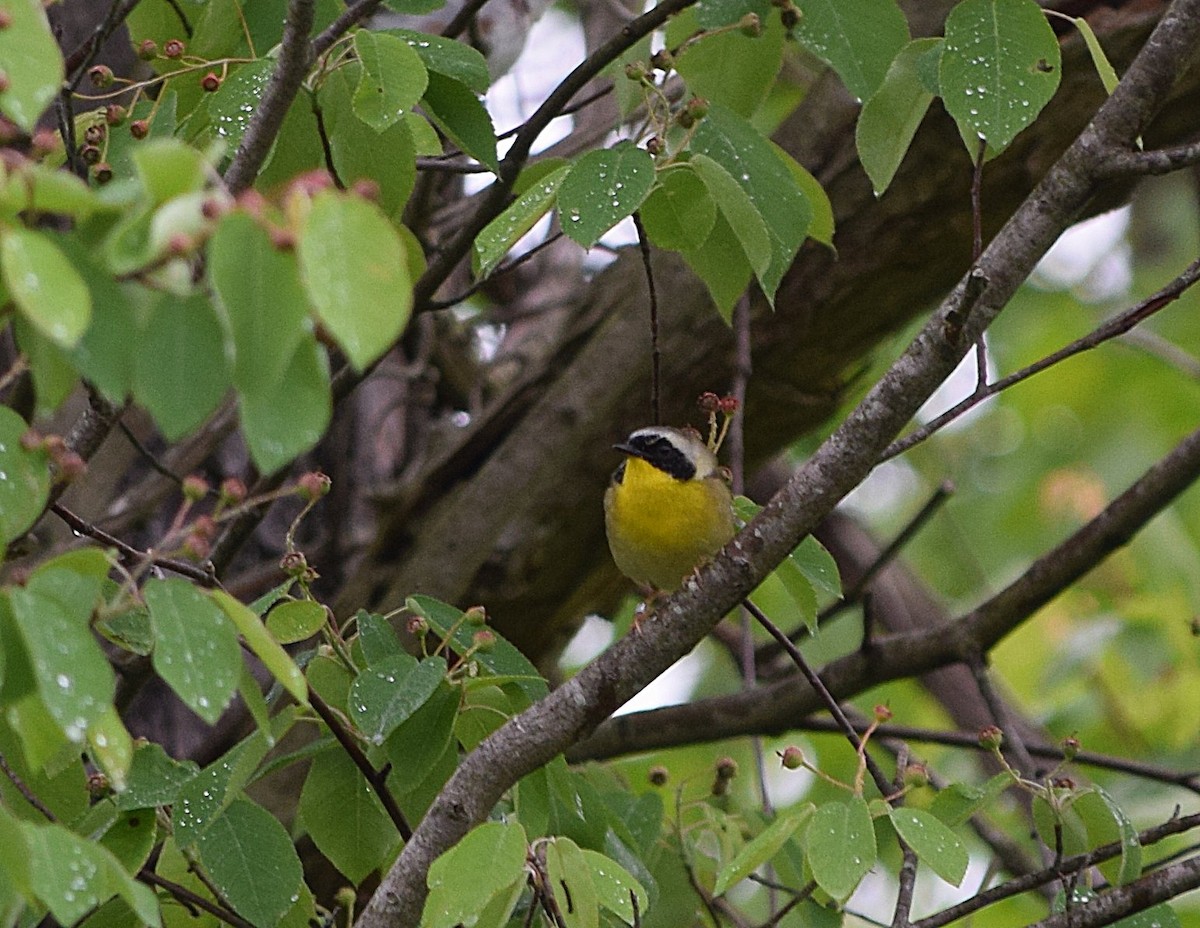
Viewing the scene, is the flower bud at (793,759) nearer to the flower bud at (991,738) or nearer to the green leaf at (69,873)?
the flower bud at (991,738)

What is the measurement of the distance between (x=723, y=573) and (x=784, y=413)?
1816 mm

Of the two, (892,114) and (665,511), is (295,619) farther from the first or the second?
(665,511)

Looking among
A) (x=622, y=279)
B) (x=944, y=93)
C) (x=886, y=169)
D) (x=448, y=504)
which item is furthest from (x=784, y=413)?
(x=944, y=93)

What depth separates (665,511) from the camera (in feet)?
11.4

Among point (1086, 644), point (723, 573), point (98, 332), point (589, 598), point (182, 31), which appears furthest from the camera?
point (1086, 644)

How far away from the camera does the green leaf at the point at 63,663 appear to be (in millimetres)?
1419

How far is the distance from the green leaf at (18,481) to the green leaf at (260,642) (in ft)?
0.72

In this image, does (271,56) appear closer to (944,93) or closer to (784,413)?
(944,93)

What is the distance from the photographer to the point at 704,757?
6484 millimetres

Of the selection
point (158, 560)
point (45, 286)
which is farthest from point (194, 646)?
point (45, 286)

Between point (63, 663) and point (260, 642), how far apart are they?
22 centimetres

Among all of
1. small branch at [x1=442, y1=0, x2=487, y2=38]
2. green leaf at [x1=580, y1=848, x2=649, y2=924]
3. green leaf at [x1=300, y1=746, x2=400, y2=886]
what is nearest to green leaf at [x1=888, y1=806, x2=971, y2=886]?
green leaf at [x1=580, y1=848, x2=649, y2=924]

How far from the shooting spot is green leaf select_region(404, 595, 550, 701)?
2.33 m

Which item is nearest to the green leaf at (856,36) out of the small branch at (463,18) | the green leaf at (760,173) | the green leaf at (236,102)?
the green leaf at (760,173)
